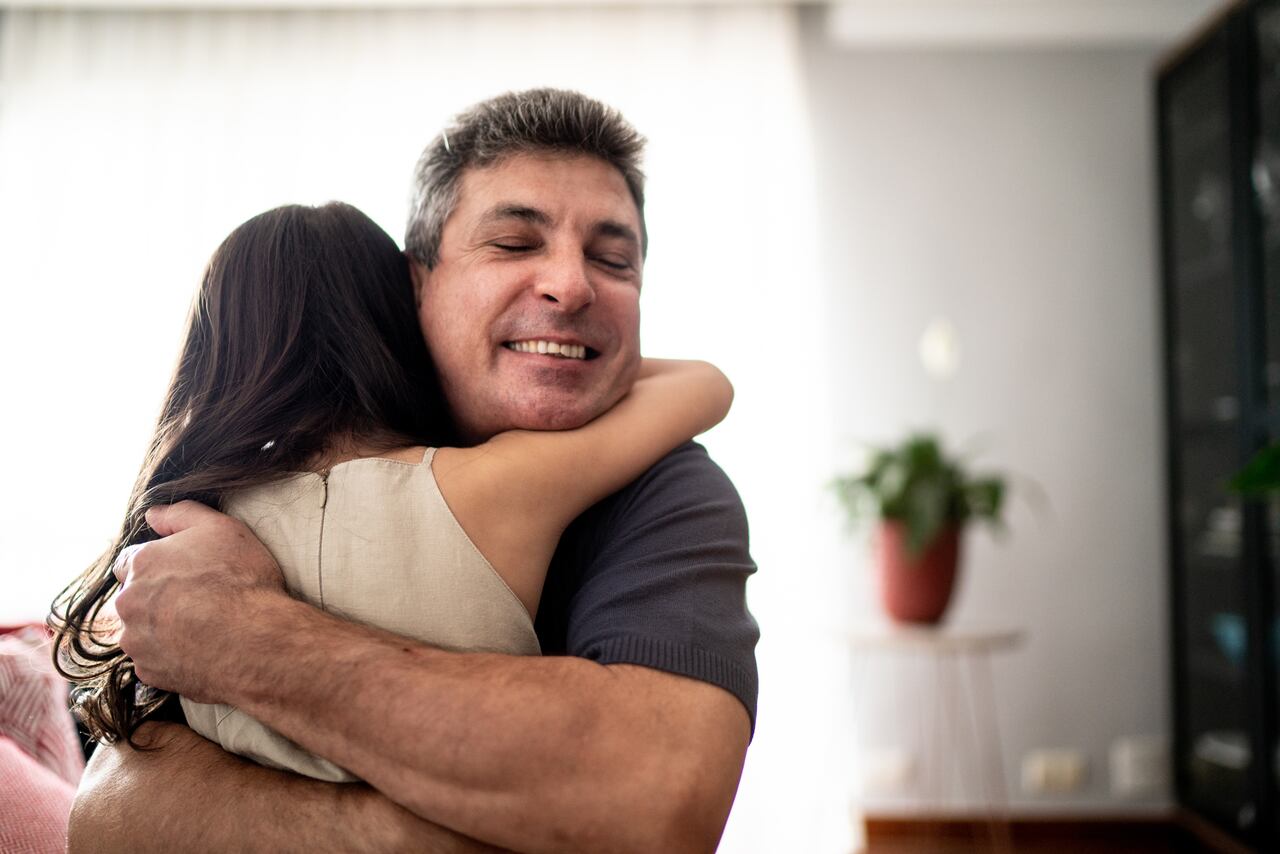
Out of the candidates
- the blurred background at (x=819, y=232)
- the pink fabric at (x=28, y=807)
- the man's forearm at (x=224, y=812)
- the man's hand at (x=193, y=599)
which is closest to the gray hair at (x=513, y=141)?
the man's hand at (x=193, y=599)

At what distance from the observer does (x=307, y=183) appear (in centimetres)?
368

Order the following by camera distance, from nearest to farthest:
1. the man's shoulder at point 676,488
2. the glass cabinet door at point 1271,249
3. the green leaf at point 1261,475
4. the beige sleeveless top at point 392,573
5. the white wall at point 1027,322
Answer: the beige sleeveless top at point 392,573 < the man's shoulder at point 676,488 < the green leaf at point 1261,475 < the glass cabinet door at point 1271,249 < the white wall at point 1027,322

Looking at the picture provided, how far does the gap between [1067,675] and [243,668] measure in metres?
3.47

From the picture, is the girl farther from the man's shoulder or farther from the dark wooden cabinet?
the dark wooden cabinet

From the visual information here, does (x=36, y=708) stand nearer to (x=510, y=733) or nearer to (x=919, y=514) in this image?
(x=510, y=733)

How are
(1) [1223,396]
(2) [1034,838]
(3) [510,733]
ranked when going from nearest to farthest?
1. (3) [510,733]
2. (1) [1223,396]
3. (2) [1034,838]

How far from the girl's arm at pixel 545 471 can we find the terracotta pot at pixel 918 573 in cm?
202

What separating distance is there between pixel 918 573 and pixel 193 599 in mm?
2515

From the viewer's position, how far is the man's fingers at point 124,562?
975 mm

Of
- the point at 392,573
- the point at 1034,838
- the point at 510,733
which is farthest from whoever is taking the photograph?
the point at 1034,838

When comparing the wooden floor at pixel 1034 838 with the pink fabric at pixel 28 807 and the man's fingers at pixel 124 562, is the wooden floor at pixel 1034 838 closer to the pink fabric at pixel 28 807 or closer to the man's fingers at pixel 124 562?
the pink fabric at pixel 28 807

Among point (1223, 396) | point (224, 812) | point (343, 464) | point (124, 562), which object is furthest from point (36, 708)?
point (1223, 396)

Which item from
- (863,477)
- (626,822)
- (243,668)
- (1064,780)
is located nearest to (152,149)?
(863,477)

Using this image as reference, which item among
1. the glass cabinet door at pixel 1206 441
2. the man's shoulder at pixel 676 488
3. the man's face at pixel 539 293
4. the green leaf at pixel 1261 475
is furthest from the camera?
the glass cabinet door at pixel 1206 441
